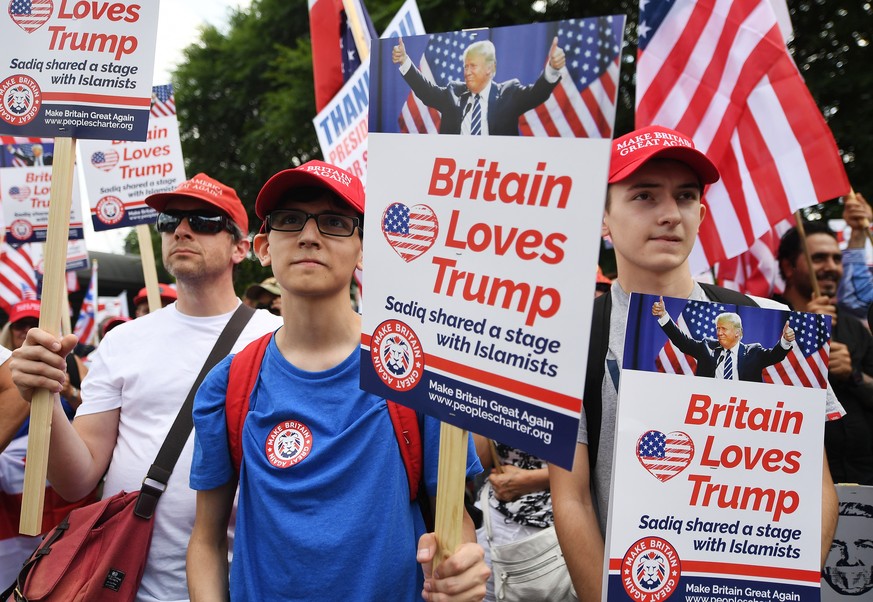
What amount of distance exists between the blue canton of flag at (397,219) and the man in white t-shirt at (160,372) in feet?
4.23

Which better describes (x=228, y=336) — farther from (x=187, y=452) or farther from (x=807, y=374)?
(x=807, y=374)

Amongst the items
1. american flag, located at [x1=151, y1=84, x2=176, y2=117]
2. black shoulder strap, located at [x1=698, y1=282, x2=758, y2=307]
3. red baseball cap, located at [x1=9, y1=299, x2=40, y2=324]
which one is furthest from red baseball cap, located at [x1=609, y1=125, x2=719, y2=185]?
red baseball cap, located at [x1=9, y1=299, x2=40, y2=324]

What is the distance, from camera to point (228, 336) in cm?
294

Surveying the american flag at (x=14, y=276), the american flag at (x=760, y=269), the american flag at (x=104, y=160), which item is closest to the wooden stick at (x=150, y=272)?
the american flag at (x=104, y=160)

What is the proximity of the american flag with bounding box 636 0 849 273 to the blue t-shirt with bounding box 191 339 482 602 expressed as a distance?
2.54 m

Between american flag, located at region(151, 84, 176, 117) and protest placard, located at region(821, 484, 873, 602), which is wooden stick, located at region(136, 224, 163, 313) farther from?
protest placard, located at region(821, 484, 873, 602)

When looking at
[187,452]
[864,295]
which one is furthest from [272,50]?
[187,452]

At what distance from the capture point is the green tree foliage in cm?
967

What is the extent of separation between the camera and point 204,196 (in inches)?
126

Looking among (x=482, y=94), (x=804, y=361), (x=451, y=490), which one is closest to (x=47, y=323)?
(x=451, y=490)

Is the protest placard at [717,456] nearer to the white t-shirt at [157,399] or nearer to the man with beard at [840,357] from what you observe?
the white t-shirt at [157,399]

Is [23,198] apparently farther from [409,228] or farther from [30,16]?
[409,228]

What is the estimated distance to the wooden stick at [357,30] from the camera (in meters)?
4.29

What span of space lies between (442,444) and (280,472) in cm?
53
